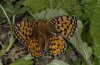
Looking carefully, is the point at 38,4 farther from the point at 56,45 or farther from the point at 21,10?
the point at 56,45

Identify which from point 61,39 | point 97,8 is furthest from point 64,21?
point 97,8

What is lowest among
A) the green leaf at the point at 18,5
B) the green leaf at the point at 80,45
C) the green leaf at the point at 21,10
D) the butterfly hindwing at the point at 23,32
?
the green leaf at the point at 80,45

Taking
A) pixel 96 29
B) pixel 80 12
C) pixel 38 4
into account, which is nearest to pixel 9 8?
pixel 38 4

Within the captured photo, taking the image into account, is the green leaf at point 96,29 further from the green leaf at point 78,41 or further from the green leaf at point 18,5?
the green leaf at point 18,5

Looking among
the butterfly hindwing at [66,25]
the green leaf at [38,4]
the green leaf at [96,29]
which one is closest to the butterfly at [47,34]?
the butterfly hindwing at [66,25]

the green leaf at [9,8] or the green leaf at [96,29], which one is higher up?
the green leaf at [9,8]

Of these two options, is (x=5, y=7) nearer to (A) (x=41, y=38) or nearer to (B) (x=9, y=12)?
(B) (x=9, y=12)

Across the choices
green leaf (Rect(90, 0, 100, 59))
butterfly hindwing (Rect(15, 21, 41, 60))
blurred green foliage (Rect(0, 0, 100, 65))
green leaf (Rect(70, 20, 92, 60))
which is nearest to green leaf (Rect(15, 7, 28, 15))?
blurred green foliage (Rect(0, 0, 100, 65))

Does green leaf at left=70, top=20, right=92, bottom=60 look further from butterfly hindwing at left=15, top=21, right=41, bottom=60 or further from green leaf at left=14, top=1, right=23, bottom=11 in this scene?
green leaf at left=14, top=1, right=23, bottom=11
